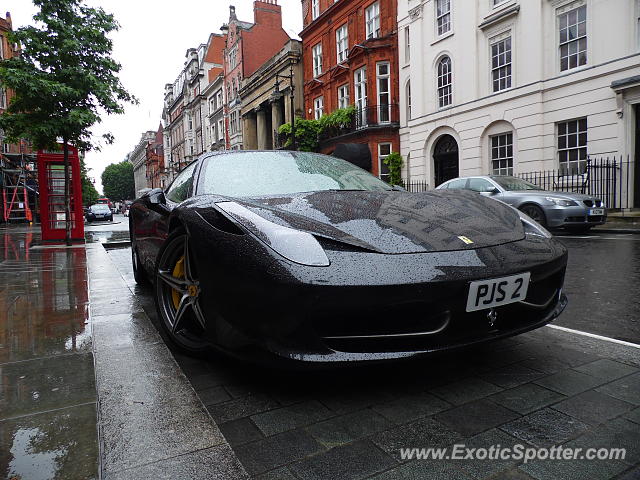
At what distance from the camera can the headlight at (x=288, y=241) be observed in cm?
198

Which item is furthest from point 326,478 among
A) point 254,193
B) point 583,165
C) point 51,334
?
point 583,165

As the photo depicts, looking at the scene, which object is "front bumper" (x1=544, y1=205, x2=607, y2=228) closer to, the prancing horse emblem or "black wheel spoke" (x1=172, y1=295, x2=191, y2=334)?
the prancing horse emblem

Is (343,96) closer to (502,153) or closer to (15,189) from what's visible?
(502,153)

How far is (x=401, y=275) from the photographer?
1941mm

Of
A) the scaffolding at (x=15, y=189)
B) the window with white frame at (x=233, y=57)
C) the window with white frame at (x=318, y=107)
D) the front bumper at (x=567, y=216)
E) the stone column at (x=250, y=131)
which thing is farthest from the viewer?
the window with white frame at (x=233, y=57)

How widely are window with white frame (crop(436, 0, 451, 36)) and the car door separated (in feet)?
64.5

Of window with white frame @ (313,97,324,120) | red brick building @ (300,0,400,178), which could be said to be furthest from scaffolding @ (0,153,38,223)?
red brick building @ (300,0,400,178)

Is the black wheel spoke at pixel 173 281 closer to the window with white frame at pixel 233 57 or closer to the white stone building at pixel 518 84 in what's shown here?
the white stone building at pixel 518 84

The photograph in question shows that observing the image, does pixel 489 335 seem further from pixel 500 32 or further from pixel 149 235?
pixel 500 32

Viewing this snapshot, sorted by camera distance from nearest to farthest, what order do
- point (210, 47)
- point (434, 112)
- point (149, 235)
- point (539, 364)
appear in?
1. point (539, 364)
2. point (149, 235)
3. point (434, 112)
4. point (210, 47)

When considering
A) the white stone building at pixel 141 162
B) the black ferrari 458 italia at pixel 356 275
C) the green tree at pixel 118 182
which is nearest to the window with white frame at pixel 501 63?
the black ferrari 458 italia at pixel 356 275

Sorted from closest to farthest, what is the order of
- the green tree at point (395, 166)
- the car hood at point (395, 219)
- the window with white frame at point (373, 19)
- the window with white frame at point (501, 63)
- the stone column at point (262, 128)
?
the car hood at point (395, 219) < the window with white frame at point (501, 63) < the green tree at point (395, 166) < the window with white frame at point (373, 19) < the stone column at point (262, 128)

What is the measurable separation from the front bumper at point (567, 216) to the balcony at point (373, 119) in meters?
14.8

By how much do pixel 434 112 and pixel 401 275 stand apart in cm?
2067
